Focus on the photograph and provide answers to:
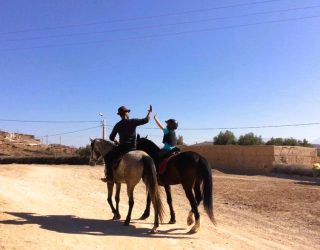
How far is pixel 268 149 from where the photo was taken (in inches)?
1296

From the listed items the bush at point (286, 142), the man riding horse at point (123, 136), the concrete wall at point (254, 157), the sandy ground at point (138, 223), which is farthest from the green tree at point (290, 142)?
the man riding horse at point (123, 136)

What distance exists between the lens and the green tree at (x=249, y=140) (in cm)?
5284

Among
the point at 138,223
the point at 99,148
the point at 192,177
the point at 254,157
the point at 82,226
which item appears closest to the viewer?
the point at 82,226

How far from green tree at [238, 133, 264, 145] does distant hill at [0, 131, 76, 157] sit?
22.8 metres

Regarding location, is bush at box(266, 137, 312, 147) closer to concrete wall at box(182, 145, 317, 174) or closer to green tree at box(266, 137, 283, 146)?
green tree at box(266, 137, 283, 146)

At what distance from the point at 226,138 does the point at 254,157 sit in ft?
72.9

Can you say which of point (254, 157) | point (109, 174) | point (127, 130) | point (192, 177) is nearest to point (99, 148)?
point (109, 174)

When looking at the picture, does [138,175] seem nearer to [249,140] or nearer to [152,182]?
[152,182]

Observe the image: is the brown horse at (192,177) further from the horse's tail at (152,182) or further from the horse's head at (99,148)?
the horse's head at (99,148)

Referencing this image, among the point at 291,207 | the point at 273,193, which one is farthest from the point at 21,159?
the point at 291,207

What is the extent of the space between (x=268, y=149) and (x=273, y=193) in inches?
654

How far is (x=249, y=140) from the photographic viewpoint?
5309 centimetres

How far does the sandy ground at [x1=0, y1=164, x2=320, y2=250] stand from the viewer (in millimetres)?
7363

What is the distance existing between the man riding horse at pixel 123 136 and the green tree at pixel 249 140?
4490 cm
